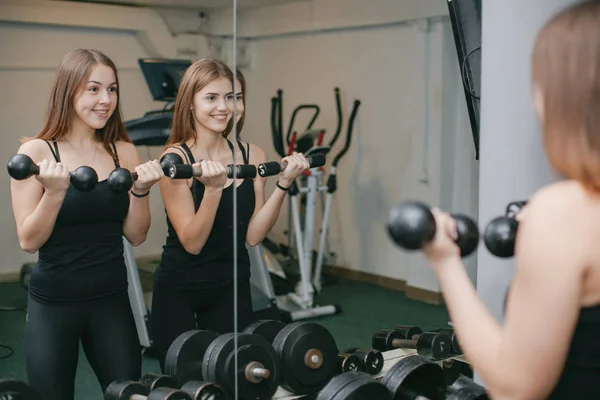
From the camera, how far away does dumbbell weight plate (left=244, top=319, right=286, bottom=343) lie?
2144 mm

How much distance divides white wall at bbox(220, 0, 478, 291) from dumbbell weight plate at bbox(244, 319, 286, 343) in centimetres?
35

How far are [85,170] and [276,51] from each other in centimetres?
82

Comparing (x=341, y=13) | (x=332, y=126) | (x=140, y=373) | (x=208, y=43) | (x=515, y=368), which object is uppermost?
(x=341, y=13)

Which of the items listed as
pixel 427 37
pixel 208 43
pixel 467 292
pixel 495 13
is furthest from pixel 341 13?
pixel 467 292

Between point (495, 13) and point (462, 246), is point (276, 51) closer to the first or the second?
point (495, 13)

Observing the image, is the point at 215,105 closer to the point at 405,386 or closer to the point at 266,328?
the point at 266,328

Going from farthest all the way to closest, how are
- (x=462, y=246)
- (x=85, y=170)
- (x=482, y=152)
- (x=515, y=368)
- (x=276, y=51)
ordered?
1. (x=276, y=51)
2. (x=482, y=152)
3. (x=85, y=170)
4. (x=462, y=246)
5. (x=515, y=368)

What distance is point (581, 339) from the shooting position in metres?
0.95

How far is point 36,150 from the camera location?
183 cm

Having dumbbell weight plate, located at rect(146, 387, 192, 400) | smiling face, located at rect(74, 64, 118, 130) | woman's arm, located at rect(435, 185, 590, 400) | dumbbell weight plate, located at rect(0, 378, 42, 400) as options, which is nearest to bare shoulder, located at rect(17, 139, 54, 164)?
smiling face, located at rect(74, 64, 118, 130)

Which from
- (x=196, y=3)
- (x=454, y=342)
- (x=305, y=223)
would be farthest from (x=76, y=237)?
(x=454, y=342)

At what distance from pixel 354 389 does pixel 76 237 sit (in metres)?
0.85

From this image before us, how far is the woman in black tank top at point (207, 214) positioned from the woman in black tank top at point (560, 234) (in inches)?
48.4

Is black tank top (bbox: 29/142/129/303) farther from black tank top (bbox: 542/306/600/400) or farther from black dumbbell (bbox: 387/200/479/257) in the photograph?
black tank top (bbox: 542/306/600/400)
